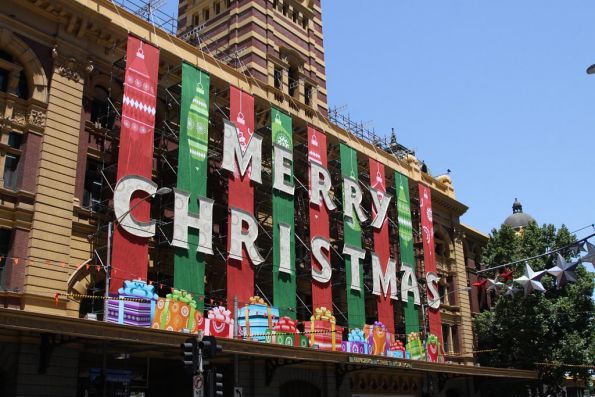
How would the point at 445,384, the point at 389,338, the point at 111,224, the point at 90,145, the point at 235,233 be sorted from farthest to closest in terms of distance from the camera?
the point at 445,384 < the point at 389,338 < the point at 235,233 < the point at 90,145 < the point at 111,224

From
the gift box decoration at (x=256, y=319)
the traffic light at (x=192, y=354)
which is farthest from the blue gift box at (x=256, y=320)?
the traffic light at (x=192, y=354)

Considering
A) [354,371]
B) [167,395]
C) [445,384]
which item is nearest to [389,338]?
[354,371]

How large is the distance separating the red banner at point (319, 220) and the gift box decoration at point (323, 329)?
21.2 inches

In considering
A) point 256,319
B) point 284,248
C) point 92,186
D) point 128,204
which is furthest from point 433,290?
point 92,186

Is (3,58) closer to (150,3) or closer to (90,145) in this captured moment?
(90,145)

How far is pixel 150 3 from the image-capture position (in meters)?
34.1

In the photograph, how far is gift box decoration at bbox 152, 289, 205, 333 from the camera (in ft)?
81.9

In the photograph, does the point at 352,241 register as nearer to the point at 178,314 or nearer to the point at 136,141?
the point at 178,314

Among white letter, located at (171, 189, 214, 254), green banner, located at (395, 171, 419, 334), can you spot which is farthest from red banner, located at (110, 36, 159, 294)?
green banner, located at (395, 171, 419, 334)

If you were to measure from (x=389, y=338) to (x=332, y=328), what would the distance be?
5.60m

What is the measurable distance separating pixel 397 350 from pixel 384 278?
4.28 meters

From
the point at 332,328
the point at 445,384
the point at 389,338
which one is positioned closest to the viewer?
the point at 332,328

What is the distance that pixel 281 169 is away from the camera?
Result: 33.5m

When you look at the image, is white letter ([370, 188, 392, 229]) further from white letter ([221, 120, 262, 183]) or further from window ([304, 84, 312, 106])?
white letter ([221, 120, 262, 183])
